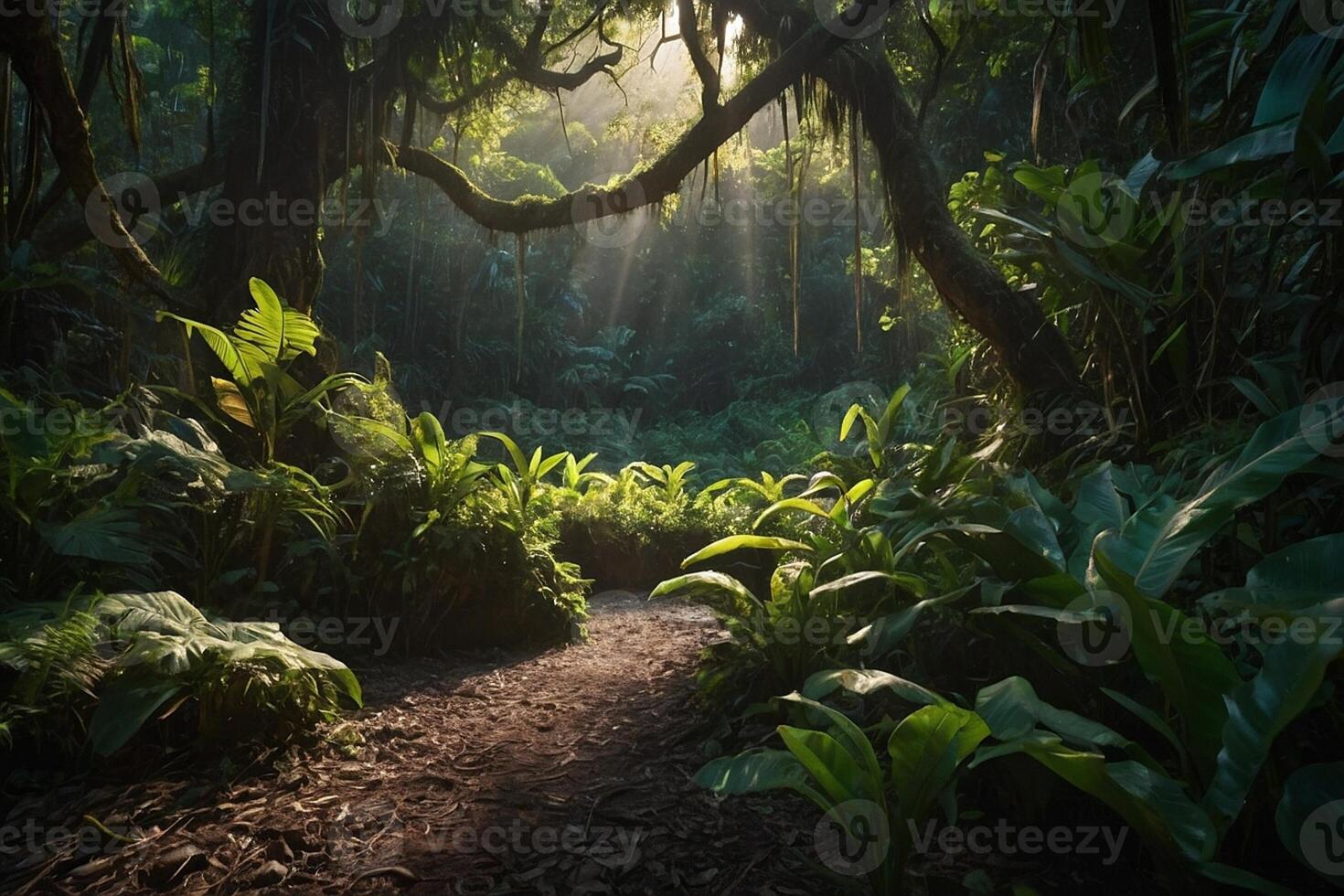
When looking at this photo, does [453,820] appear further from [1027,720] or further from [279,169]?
[279,169]

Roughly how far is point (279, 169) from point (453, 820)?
4470 millimetres

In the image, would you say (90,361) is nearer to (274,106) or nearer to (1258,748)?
(274,106)

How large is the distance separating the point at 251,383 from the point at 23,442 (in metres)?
1.17

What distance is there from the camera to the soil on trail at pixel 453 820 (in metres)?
1.68

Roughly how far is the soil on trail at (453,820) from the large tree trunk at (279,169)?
123 inches

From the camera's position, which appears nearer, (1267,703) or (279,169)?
(1267,703)

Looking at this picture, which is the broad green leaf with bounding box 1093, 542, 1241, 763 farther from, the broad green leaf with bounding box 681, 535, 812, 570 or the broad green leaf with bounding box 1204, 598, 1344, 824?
the broad green leaf with bounding box 681, 535, 812, 570

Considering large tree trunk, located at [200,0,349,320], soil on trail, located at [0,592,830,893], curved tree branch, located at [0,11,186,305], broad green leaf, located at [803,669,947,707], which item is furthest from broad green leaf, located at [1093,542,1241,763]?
large tree trunk, located at [200,0,349,320]

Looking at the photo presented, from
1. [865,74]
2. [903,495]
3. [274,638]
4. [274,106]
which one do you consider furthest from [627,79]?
[274,638]

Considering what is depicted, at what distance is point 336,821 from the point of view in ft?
6.49

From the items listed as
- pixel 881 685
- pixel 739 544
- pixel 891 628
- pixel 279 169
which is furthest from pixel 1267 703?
pixel 279 169

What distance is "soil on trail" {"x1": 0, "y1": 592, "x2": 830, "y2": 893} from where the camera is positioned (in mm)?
1685

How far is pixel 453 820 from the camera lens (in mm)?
2021

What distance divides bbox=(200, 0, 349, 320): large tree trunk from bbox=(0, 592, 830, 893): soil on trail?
10.3 ft
